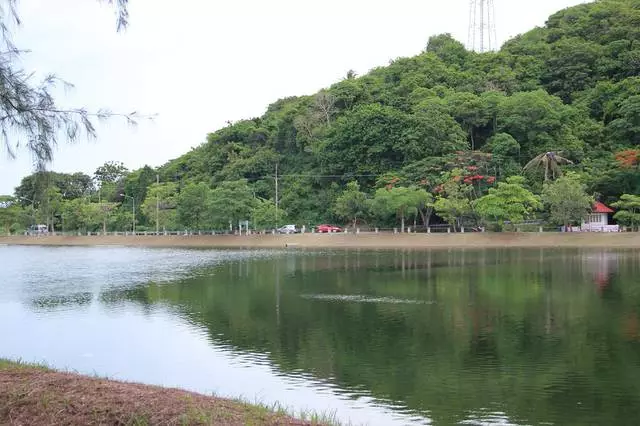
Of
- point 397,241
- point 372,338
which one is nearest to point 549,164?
point 397,241

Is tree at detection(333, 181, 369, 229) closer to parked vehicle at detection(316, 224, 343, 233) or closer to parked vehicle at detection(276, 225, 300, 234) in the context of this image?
parked vehicle at detection(316, 224, 343, 233)

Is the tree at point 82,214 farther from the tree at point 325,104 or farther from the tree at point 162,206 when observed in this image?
the tree at point 325,104

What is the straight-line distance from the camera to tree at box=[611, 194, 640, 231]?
5194cm

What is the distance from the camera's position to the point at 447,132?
70938mm

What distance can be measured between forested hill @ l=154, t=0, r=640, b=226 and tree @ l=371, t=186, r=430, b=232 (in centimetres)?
399

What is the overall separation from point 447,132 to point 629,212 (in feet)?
77.1

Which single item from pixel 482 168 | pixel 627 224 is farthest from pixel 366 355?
pixel 482 168

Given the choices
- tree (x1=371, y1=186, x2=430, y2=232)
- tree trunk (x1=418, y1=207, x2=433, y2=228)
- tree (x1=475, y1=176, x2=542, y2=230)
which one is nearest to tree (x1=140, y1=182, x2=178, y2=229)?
tree (x1=371, y1=186, x2=430, y2=232)

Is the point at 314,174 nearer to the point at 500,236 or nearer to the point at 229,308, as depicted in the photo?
the point at 500,236

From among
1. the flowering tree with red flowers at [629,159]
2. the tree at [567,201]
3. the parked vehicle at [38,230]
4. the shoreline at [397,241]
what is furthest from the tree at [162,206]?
the flowering tree with red flowers at [629,159]

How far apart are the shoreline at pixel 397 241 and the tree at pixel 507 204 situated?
5.89 ft

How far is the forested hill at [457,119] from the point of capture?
68.2 m

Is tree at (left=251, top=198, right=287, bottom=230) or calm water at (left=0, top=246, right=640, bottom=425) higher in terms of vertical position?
tree at (left=251, top=198, right=287, bottom=230)

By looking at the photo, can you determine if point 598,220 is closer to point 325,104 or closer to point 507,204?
point 507,204
